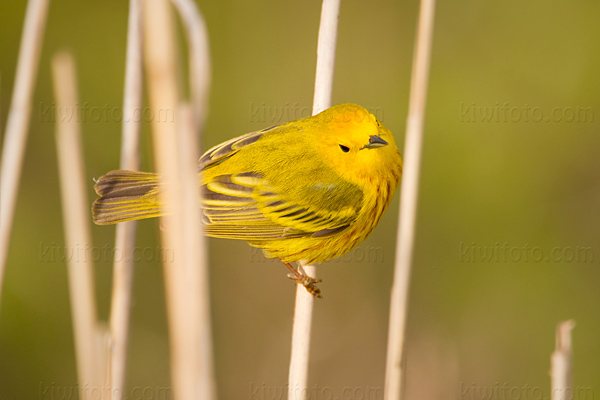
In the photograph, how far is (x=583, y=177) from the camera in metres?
5.00

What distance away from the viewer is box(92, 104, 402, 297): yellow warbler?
10.6 ft

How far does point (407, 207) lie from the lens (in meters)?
3.09

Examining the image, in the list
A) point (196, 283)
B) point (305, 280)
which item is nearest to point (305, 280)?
point (305, 280)

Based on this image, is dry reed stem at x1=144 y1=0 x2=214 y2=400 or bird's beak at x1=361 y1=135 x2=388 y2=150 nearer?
dry reed stem at x1=144 y1=0 x2=214 y2=400

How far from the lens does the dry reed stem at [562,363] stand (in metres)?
2.45

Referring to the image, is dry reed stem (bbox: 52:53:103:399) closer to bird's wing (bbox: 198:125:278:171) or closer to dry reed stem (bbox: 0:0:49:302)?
dry reed stem (bbox: 0:0:49:302)

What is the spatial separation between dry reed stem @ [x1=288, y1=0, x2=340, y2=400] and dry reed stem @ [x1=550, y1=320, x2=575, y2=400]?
3.33 feet

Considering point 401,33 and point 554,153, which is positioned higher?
point 401,33

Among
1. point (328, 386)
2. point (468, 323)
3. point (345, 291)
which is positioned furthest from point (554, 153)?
point (328, 386)

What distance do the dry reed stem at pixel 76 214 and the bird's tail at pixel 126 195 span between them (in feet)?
0.35

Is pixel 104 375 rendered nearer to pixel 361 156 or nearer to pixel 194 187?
pixel 194 187

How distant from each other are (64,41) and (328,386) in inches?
131

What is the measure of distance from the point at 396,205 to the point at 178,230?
3135mm

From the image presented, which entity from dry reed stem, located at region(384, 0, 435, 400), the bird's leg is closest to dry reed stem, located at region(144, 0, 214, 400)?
dry reed stem, located at region(384, 0, 435, 400)
